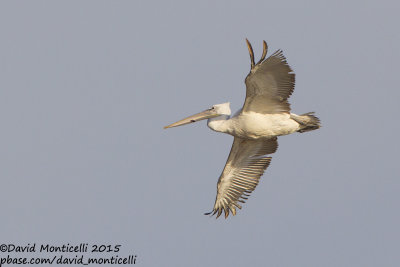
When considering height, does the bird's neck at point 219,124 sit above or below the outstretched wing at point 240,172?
above

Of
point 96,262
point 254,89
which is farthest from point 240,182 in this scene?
point 96,262

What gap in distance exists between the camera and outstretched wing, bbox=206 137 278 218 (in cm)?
1539

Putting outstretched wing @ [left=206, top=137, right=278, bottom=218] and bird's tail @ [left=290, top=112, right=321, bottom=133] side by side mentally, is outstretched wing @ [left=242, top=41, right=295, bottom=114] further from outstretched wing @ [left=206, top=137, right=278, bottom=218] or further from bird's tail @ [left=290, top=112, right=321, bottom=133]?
outstretched wing @ [left=206, top=137, right=278, bottom=218]

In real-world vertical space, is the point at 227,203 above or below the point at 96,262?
above

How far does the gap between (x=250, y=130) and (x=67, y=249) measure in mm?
5009

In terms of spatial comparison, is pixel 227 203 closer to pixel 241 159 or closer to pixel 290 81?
pixel 241 159

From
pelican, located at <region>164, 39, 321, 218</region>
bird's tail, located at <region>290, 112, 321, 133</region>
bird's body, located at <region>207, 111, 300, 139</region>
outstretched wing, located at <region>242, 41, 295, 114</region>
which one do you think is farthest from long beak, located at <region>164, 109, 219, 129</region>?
bird's tail, located at <region>290, 112, 321, 133</region>

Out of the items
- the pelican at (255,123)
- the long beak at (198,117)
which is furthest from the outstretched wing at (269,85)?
the long beak at (198,117)

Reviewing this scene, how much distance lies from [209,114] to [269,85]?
75.6 inches

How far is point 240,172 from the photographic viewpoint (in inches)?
611

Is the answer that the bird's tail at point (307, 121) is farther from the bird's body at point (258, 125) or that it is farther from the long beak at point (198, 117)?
the long beak at point (198, 117)

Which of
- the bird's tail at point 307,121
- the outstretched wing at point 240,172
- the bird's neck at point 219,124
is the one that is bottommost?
the outstretched wing at point 240,172

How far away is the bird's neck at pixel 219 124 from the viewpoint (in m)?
14.4

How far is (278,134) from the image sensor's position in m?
14.4
